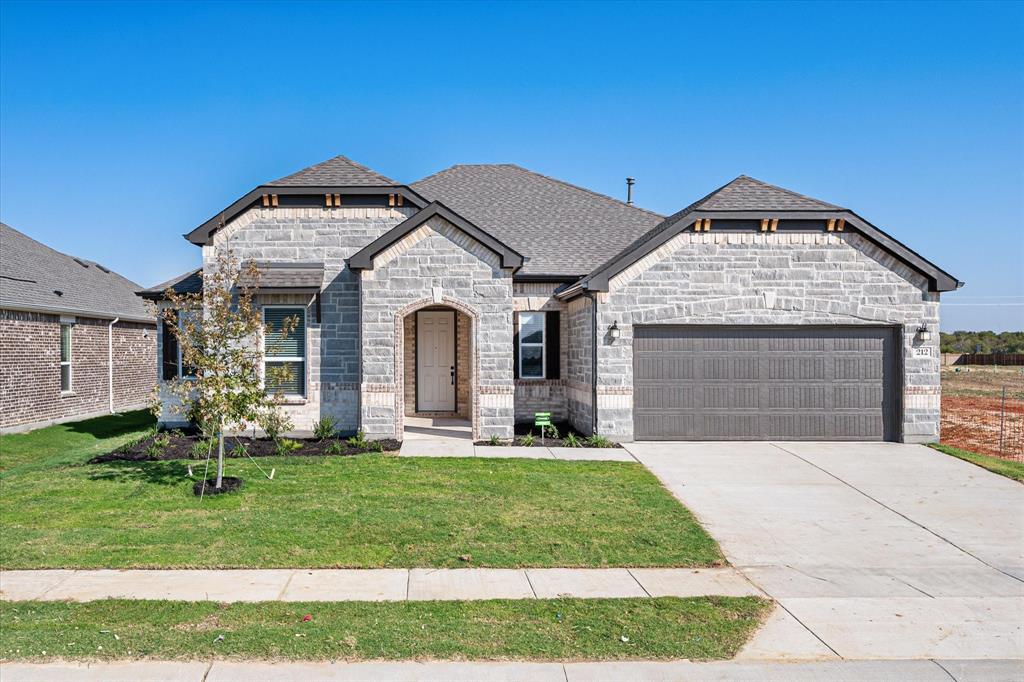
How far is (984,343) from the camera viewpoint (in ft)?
234

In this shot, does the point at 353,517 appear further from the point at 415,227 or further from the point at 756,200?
the point at 756,200

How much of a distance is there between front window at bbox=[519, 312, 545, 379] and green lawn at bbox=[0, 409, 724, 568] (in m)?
5.19

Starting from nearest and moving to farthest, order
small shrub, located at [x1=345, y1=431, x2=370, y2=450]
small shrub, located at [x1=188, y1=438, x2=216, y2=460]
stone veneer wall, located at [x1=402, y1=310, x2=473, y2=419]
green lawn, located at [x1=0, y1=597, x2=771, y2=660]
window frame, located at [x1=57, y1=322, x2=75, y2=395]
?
green lawn, located at [x1=0, y1=597, x2=771, y2=660], small shrub, located at [x1=188, y1=438, x2=216, y2=460], small shrub, located at [x1=345, y1=431, x2=370, y2=450], stone veneer wall, located at [x1=402, y1=310, x2=473, y2=419], window frame, located at [x1=57, y1=322, x2=75, y2=395]

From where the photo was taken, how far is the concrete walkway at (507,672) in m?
4.50

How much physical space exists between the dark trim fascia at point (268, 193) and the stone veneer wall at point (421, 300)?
2125mm

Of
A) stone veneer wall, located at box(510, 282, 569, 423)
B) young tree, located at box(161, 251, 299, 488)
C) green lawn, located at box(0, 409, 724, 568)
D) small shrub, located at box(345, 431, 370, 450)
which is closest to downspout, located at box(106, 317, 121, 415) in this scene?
green lawn, located at box(0, 409, 724, 568)

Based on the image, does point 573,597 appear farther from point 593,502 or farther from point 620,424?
Answer: point 620,424

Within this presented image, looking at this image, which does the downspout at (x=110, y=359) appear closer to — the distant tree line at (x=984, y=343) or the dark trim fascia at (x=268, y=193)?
the dark trim fascia at (x=268, y=193)

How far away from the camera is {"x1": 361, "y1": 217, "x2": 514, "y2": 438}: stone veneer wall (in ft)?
44.2

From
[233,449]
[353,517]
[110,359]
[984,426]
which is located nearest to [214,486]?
[353,517]

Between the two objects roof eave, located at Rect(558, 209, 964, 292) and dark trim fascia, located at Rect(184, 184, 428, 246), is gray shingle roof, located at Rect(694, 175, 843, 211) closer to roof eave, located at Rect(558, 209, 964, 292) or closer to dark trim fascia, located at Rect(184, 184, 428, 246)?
roof eave, located at Rect(558, 209, 964, 292)

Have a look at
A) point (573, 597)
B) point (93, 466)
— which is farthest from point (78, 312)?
point (573, 597)

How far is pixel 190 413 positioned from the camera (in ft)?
31.2

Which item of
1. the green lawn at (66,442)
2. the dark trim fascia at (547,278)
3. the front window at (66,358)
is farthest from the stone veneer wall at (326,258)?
the front window at (66,358)
